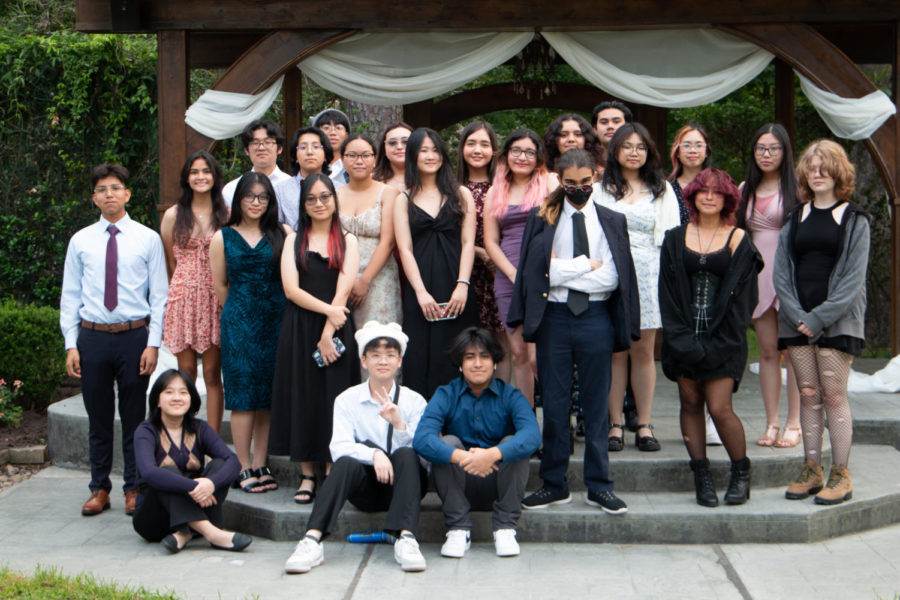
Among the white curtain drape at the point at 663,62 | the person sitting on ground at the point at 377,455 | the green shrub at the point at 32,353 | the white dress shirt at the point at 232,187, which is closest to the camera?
the person sitting on ground at the point at 377,455

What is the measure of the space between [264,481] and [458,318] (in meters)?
1.32

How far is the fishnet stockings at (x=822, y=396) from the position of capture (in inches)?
195

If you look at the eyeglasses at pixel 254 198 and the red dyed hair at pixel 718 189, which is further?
the eyeglasses at pixel 254 198

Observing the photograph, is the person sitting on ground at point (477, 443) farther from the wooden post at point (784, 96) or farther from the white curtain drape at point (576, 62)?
the wooden post at point (784, 96)

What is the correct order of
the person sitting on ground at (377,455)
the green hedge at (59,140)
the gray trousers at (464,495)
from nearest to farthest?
the person sitting on ground at (377,455), the gray trousers at (464,495), the green hedge at (59,140)

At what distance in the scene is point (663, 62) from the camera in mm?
7934

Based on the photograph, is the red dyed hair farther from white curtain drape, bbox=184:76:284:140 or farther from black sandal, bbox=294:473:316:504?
white curtain drape, bbox=184:76:284:140

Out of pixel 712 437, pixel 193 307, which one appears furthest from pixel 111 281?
pixel 712 437

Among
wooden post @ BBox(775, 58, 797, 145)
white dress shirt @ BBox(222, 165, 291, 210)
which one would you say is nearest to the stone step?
white dress shirt @ BBox(222, 165, 291, 210)

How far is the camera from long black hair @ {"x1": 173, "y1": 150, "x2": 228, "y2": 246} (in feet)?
17.5

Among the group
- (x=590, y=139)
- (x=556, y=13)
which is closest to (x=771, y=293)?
(x=590, y=139)

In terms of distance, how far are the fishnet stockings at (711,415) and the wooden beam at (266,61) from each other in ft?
13.8

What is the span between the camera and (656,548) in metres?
4.78

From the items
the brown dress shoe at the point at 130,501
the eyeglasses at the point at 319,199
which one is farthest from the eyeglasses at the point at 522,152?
the brown dress shoe at the point at 130,501
